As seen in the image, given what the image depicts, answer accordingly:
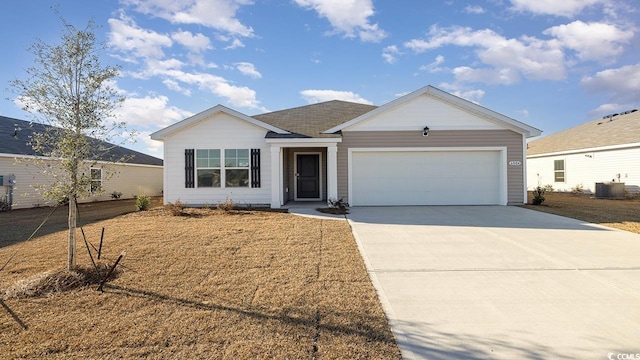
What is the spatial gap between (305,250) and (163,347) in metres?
3.25

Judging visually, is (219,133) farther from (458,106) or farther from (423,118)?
(458,106)

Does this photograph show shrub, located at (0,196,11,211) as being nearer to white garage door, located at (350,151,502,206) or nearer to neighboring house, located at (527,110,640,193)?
white garage door, located at (350,151,502,206)

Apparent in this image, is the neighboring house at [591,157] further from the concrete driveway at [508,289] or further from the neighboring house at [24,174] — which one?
the neighboring house at [24,174]

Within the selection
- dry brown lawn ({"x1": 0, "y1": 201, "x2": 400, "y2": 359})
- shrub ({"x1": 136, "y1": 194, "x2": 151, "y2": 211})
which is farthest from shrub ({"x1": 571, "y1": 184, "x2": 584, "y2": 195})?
shrub ({"x1": 136, "y1": 194, "x2": 151, "y2": 211})

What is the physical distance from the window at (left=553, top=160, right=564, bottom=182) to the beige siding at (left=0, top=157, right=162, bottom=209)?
23.1m

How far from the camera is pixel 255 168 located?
11.7 m

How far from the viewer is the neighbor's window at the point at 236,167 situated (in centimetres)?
1177

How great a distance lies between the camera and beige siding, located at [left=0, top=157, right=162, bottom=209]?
1291 cm

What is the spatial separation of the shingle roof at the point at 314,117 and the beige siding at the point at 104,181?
608 cm

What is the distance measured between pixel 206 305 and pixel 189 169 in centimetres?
917

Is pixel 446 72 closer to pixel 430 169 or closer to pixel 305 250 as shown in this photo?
pixel 430 169

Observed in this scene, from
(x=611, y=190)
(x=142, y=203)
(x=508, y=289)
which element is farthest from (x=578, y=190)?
(x=142, y=203)

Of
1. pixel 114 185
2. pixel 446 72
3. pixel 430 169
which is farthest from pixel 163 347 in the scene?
pixel 114 185

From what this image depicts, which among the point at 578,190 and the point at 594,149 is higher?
the point at 594,149
